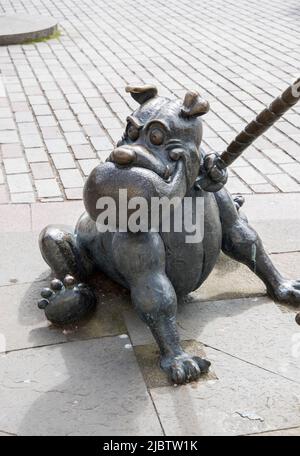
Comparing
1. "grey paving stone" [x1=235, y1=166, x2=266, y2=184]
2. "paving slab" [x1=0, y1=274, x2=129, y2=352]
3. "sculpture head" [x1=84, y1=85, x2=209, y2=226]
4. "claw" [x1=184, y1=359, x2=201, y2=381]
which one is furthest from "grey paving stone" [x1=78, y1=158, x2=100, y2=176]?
"claw" [x1=184, y1=359, x2=201, y2=381]

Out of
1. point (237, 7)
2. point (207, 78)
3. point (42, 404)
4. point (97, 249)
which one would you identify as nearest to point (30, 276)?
point (97, 249)

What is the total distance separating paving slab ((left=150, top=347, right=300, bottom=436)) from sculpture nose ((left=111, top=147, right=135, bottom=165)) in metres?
1.03

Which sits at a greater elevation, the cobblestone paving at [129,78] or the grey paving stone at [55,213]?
the grey paving stone at [55,213]

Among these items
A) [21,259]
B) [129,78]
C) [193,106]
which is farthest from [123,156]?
[129,78]

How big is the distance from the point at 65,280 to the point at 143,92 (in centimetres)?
103

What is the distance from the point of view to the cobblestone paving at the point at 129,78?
5.75 m

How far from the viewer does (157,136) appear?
3.04 metres

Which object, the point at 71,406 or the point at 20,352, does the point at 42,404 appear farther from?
the point at 20,352

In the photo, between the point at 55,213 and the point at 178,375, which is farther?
the point at 55,213

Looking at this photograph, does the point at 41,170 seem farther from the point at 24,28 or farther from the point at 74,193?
the point at 24,28

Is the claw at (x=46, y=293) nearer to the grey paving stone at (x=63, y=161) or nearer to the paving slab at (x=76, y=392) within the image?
the paving slab at (x=76, y=392)

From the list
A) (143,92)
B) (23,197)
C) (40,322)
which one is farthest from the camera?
(23,197)

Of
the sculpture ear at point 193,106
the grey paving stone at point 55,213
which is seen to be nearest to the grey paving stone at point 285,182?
the grey paving stone at point 55,213

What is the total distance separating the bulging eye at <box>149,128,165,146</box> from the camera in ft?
9.97
